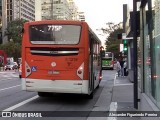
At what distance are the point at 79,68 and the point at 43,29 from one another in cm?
211

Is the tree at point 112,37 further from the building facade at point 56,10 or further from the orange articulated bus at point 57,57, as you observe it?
the orange articulated bus at point 57,57

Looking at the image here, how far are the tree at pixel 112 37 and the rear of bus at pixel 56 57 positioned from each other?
10388 centimetres

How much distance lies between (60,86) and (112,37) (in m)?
109

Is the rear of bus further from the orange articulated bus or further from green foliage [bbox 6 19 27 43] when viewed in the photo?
green foliage [bbox 6 19 27 43]

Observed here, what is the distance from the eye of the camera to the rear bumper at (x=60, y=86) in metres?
14.5

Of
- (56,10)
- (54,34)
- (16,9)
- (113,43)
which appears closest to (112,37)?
(113,43)

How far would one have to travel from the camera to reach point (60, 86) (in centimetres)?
1456

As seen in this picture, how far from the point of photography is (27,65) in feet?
49.1

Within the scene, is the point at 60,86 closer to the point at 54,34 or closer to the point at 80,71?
the point at 80,71

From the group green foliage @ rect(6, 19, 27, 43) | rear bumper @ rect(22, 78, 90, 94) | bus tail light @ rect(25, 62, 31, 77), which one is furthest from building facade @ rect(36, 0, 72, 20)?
rear bumper @ rect(22, 78, 90, 94)

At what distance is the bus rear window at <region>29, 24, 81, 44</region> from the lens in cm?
1484

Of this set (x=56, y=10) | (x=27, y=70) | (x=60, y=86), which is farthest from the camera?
(x=56, y=10)

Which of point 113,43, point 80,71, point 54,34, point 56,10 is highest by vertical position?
point 56,10

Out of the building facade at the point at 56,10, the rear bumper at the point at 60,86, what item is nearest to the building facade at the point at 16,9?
the building facade at the point at 56,10
